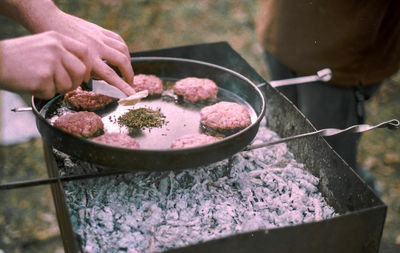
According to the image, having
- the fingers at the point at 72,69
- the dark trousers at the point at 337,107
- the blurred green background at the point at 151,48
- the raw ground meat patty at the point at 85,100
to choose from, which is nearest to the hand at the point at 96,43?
the fingers at the point at 72,69

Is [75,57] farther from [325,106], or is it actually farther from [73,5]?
[73,5]

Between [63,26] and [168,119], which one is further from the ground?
[63,26]

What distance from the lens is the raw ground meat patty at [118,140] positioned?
1.56 meters

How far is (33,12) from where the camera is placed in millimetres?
1586

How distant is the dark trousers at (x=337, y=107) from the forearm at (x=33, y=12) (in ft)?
5.54

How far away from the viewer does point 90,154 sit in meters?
1.45

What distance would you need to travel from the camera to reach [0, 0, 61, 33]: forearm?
158cm

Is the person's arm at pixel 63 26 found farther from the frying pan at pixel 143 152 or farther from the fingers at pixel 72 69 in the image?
the frying pan at pixel 143 152

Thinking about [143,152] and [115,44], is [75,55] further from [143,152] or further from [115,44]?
[143,152]

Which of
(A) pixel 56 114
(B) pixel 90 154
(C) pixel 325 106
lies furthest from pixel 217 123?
(C) pixel 325 106

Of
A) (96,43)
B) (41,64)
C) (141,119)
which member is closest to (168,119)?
(141,119)

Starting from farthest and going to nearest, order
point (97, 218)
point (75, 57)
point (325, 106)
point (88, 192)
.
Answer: point (325, 106)
point (88, 192)
point (97, 218)
point (75, 57)

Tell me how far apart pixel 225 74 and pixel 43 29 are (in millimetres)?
987

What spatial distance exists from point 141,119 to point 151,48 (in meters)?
2.88
